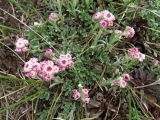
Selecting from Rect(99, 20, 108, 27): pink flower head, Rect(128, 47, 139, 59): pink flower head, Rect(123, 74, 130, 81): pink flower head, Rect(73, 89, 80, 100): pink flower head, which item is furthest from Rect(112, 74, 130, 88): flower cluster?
Rect(99, 20, 108, 27): pink flower head

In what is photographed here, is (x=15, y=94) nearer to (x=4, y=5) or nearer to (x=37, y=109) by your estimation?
(x=37, y=109)

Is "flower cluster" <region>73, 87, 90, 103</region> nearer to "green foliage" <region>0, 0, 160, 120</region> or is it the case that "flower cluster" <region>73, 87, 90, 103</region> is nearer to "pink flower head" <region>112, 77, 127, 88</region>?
"green foliage" <region>0, 0, 160, 120</region>

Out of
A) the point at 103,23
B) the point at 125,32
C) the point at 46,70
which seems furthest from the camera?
the point at 125,32

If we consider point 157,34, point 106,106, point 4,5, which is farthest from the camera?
point 4,5

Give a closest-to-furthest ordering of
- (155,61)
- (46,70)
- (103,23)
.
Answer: (46,70)
(103,23)
(155,61)

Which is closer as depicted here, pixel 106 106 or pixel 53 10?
pixel 106 106

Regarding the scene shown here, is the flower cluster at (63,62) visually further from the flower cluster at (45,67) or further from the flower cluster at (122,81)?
the flower cluster at (122,81)

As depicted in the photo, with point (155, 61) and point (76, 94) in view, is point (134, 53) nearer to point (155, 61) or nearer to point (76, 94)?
point (155, 61)

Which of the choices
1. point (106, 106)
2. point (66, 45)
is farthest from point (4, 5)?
point (106, 106)

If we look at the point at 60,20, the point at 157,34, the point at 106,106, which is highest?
the point at 60,20

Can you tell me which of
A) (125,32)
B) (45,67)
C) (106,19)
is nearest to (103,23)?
(106,19)

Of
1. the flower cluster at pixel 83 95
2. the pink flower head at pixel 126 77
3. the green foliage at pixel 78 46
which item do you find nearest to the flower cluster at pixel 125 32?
the green foliage at pixel 78 46
